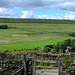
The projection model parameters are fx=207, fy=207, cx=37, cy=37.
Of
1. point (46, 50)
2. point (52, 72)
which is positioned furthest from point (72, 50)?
point (52, 72)

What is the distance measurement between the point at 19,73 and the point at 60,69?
341cm

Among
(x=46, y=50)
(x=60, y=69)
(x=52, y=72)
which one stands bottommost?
(x=46, y=50)

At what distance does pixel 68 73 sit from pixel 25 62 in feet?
14.2

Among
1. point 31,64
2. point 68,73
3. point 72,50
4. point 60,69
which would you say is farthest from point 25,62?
point 72,50

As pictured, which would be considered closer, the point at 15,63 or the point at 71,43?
the point at 15,63

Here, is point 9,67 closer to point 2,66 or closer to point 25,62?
point 2,66

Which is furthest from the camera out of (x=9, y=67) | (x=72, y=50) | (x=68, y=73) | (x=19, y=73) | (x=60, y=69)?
(x=72, y=50)

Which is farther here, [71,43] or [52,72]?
Answer: [71,43]

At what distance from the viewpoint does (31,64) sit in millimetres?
16594

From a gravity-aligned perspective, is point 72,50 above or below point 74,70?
below

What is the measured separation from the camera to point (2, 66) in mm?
20375

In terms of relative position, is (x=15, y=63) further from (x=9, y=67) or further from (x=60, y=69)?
(x=60, y=69)

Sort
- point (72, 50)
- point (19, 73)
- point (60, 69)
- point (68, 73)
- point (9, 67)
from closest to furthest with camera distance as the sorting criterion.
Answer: point (19, 73)
point (60, 69)
point (68, 73)
point (9, 67)
point (72, 50)

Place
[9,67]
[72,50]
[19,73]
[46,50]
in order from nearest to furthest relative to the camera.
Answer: [19,73]
[9,67]
[72,50]
[46,50]
